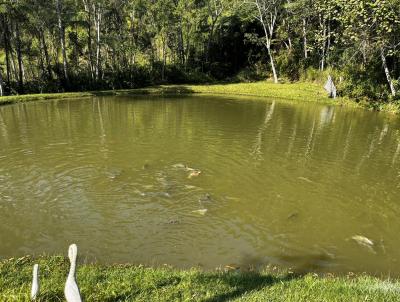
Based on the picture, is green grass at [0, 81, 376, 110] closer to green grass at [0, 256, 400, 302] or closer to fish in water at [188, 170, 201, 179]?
fish in water at [188, 170, 201, 179]

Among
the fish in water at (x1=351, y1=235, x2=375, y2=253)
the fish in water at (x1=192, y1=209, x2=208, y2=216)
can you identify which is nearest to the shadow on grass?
the fish in water at (x1=351, y1=235, x2=375, y2=253)

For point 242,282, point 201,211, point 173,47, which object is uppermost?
point 173,47

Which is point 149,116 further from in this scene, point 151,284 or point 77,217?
point 151,284

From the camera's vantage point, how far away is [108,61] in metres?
46.0

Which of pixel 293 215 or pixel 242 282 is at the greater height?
pixel 242 282

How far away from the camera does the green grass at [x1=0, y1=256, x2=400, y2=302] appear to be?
220 inches

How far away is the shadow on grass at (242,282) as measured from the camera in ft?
18.7

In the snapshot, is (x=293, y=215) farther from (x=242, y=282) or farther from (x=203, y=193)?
(x=242, y=282)

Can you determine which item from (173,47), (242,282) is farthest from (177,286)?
(173,47)

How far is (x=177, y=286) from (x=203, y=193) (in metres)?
5.77

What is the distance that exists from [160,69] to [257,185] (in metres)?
35.6

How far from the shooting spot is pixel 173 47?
50688mm

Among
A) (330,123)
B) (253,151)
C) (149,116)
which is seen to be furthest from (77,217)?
(330,123)

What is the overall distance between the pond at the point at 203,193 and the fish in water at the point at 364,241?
1.3 inches
